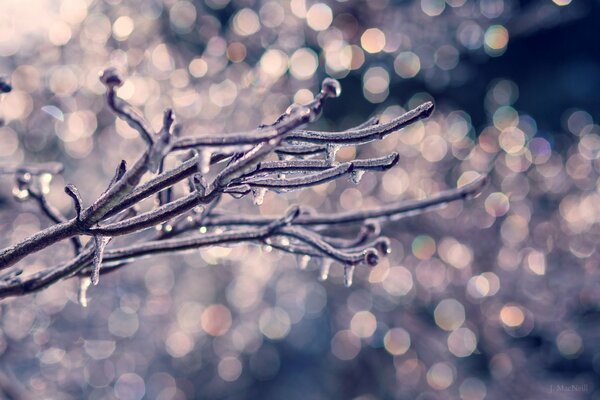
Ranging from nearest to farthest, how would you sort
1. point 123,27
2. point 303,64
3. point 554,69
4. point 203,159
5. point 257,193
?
point 203,159 → point 257,193 → point 123,27 → point 303,64 → point 554,69

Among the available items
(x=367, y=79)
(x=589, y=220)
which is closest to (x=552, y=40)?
(x=367, y=79)

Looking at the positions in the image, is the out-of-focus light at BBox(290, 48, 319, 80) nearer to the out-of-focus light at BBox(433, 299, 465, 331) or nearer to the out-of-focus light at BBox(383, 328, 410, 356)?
the out-of-focus light at BBox(433, 299, 465, 331)

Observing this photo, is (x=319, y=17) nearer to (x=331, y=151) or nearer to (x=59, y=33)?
(x=59, y=33)

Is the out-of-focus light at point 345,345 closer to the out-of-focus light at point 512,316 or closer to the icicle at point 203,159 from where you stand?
the out-of-focus light at point 512,316

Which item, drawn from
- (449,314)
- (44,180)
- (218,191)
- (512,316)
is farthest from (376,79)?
(218,191)

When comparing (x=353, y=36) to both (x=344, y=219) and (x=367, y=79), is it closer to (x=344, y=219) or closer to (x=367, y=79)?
(x=367, y=79)

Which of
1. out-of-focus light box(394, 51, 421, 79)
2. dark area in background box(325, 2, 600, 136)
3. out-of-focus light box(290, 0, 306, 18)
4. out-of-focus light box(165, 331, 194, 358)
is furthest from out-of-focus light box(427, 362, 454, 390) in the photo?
dark area in background box(325, 2, 600, 136)
